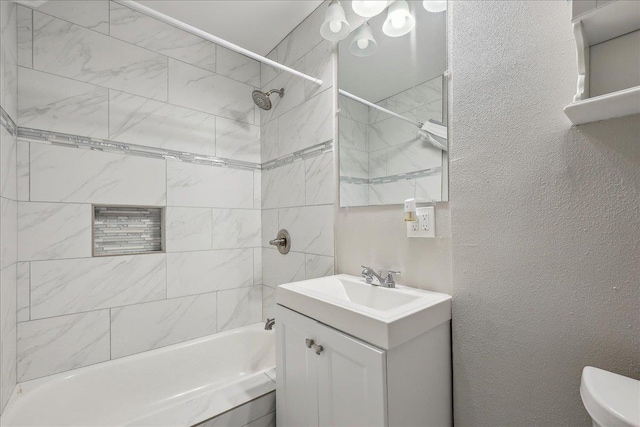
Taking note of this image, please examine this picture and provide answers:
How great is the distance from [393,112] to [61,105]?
1805 millimetres

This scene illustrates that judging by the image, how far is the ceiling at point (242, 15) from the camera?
1759 mm

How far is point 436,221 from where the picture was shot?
3.97 ft

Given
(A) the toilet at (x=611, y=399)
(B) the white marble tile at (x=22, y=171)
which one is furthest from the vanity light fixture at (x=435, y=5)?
(B) the white marble tile at (x=22, y=171)

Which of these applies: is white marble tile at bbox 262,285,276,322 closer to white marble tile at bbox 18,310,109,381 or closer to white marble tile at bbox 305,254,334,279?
white marble tile at bbox 305,254,334,279

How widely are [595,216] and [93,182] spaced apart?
2270 mm

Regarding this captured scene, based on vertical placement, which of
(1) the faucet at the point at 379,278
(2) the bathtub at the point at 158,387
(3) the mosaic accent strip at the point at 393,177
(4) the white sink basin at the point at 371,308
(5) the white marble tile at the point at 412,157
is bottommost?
(2) the bathtub at the point at 158,387

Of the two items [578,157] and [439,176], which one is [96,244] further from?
[578,157]

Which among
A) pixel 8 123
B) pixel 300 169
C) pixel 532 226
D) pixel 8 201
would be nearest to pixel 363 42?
pixel 300 169

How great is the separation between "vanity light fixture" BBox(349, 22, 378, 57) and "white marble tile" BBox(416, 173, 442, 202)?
776mm

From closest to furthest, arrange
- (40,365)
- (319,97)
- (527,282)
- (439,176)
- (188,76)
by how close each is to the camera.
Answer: (527,282) → (439,176) → (40,365) → (319,97) → (188,76)

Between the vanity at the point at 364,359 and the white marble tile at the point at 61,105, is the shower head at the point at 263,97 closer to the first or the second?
the white marble tile at the point at 61,105

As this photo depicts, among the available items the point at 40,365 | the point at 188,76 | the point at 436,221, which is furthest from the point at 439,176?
the point at 40,365

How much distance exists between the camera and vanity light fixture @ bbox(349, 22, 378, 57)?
4.96 ft

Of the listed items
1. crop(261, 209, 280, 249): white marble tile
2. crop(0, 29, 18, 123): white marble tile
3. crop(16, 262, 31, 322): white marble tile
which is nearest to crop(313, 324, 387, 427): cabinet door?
crop(261, 209, 280, 249): white marble tile
